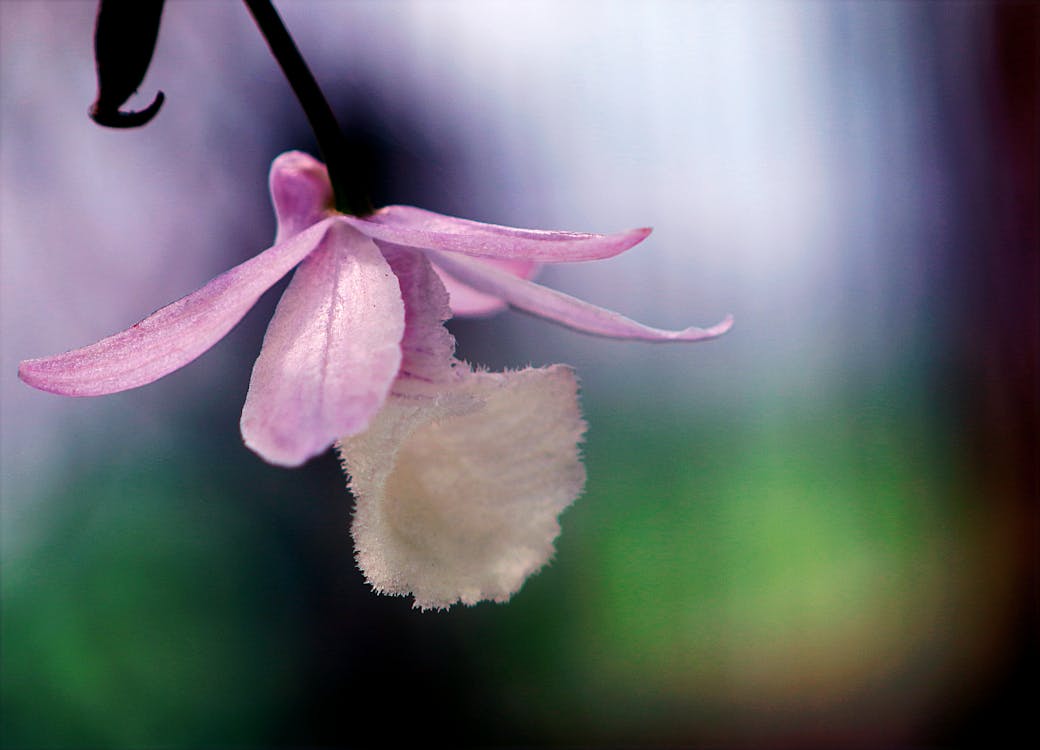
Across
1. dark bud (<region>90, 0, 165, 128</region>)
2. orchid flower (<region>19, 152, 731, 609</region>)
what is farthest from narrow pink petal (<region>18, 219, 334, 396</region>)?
dark bud (<region>90, 0, 165, 128</region>)

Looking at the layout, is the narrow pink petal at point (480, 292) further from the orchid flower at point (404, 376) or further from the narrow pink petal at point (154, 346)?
Answer: the narrow pink petal at point (154, 346)

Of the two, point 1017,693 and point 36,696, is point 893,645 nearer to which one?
point 1017,693

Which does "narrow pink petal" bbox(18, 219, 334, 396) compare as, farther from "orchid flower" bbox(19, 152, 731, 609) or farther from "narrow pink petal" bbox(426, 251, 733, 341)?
"narrow pink petal" bbox(426, 251, 733, 341)

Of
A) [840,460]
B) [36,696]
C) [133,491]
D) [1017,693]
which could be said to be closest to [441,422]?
[133,491]

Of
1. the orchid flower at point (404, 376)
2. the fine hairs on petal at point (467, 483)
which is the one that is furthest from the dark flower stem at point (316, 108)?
the fine hairs on petal at point (467, 483)

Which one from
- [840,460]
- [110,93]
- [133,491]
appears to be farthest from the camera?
[840,460]

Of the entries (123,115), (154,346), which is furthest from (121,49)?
(154,346)
